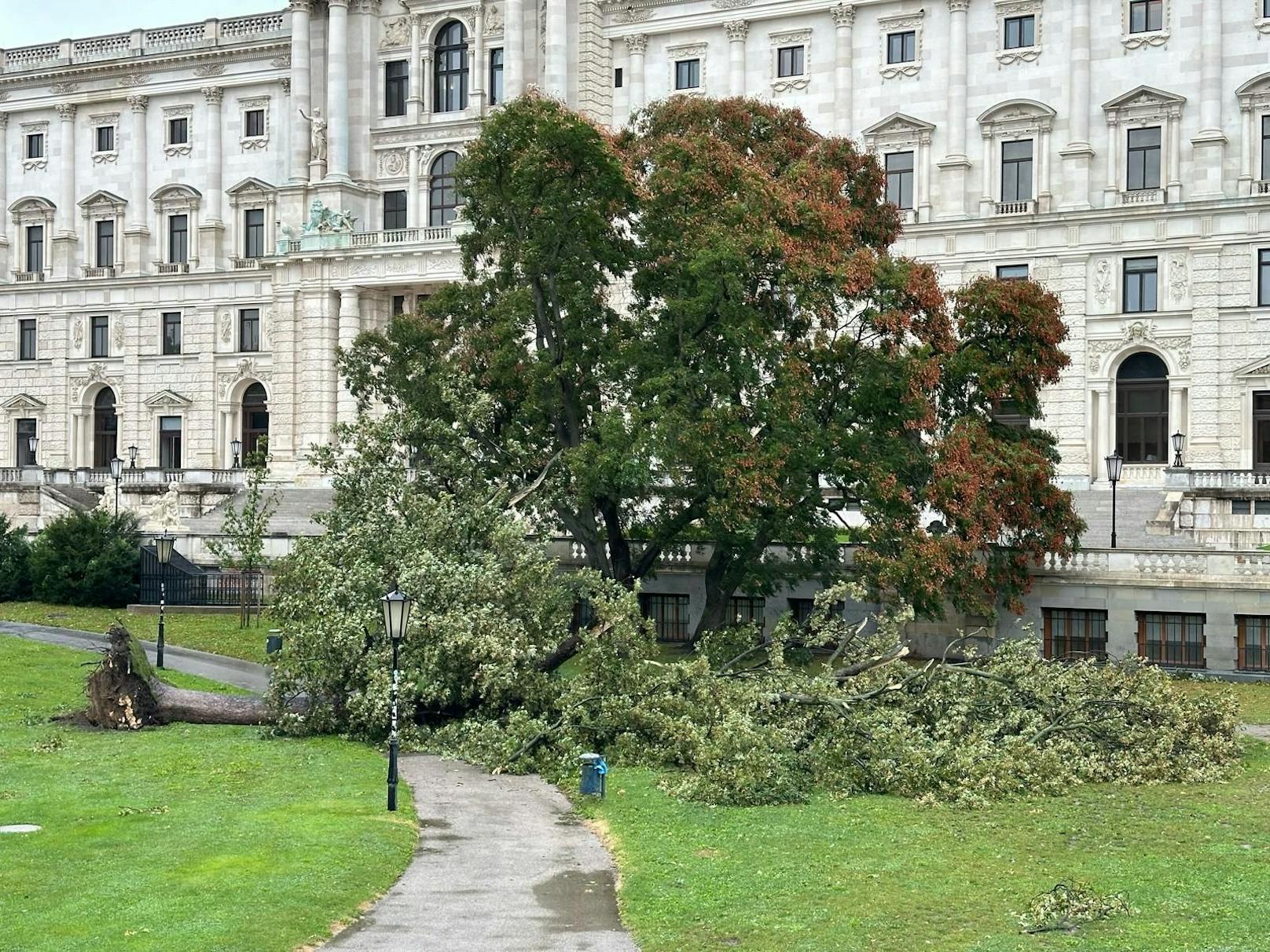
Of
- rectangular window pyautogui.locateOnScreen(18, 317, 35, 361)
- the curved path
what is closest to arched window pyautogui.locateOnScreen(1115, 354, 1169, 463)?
the curved path

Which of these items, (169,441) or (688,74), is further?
(169,441)

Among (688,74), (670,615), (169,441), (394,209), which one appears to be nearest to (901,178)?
(688,74)

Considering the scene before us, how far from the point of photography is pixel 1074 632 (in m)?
42.6

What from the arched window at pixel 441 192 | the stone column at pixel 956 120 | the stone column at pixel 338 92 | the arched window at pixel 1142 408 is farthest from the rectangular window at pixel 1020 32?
the stone column at pixel 338 92

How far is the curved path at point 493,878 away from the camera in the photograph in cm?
1922

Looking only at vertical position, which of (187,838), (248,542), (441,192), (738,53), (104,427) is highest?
(738,53)

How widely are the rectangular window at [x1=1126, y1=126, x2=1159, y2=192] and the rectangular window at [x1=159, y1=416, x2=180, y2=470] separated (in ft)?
149

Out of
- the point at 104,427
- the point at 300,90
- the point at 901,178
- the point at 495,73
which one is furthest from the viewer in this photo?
the point at 104,427

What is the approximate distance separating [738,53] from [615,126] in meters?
6.05

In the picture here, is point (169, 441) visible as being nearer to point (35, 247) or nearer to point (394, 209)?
point (35, 247)

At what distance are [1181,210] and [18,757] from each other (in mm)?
47416

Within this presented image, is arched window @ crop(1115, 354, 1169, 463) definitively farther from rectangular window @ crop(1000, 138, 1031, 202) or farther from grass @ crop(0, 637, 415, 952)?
grass @ crop(0, 637, 415, 952)

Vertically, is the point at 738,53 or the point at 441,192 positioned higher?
the point at 738,53

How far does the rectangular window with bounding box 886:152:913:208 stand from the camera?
69.5 m
